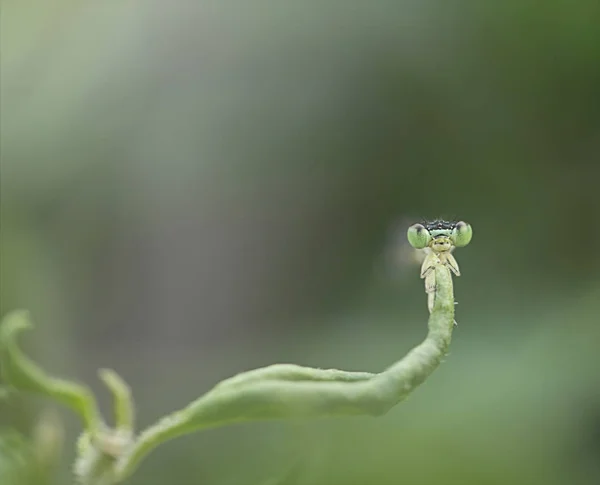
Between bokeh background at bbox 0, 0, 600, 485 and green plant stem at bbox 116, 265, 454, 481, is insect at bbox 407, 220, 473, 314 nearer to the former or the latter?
green plant stem at bbox 116, 265, 454, 481

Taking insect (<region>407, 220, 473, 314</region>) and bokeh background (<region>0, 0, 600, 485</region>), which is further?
bokeh background (<region>0, 0, 600, 485</region>)

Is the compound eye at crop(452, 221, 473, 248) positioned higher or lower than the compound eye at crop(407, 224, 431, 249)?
higher

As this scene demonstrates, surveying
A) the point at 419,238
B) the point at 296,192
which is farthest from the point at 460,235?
the point at 296,192

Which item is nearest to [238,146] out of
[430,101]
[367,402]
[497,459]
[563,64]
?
[430,101]

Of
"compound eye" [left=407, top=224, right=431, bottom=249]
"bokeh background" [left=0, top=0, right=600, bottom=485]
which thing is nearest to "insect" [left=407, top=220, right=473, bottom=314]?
"compound eye" [left=407, top=224, right=431, bottom=249]

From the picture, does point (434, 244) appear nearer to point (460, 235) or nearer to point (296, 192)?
point (460, 235)

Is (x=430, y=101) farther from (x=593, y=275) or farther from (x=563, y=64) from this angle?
(x=593, y=275)
